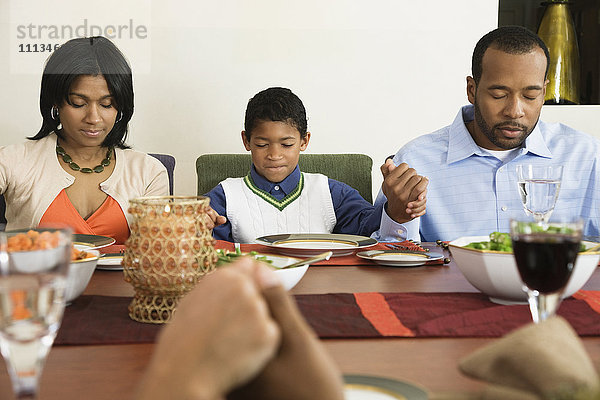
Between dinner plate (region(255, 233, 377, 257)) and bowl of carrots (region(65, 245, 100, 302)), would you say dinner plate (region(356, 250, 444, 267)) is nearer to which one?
dinner plate (region(255, 233, 377, 257))

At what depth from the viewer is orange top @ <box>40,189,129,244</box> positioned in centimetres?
217

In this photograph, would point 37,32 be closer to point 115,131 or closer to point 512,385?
point 115,131

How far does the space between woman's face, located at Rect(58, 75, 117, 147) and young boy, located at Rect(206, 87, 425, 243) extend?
445 mm

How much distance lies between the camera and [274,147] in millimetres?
2342

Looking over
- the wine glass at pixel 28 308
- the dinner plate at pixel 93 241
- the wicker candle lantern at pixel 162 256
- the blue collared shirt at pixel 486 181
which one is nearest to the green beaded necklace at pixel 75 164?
the dinner plate at pixel 93 241

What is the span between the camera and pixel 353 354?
2.49ft

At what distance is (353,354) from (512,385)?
Answer: 0.73 feet

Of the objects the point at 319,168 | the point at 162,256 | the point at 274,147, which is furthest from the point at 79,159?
the point at 162,256

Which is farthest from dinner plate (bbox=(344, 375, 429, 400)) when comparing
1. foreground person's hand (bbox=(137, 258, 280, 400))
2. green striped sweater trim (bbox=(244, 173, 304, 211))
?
green striped sweater trim (bbox=(244, 173, 304, 211))

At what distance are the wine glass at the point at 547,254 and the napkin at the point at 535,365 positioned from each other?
0.31 feet

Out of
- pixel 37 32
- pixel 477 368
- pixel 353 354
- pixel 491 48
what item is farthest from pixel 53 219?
pixel 477 368

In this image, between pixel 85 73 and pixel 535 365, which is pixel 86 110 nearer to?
pixel 85 73

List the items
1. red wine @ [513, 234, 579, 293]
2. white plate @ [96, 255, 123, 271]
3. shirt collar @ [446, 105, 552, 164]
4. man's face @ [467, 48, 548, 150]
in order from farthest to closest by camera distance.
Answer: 1. shirt collar @ [446, 105, 552, 164]
2. man's face @ [467, 48, 548, 150]
3. white plate @ [96, 255, 123, 271]
4. red wine @ [513, 234, 579, 293]

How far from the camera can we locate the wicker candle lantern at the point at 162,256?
880 millimetres
